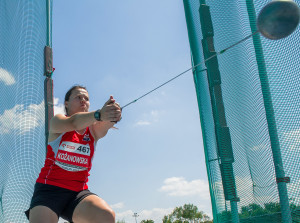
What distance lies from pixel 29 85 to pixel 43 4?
1.48 m

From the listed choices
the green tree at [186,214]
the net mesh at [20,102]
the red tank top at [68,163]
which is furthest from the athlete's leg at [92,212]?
the green tree at [186,214]

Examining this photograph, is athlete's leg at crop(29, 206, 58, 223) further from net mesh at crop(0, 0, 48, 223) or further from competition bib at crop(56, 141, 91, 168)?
net mesh at crop(0, 0, 48, 223)

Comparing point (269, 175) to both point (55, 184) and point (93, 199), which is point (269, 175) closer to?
point (93, 199)

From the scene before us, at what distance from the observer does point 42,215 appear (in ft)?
9.61

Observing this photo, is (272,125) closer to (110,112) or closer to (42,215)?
(110,112)

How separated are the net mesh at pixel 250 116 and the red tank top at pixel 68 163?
2.09 meters

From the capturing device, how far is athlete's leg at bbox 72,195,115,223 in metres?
3.07

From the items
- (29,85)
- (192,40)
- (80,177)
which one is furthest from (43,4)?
(80,177)

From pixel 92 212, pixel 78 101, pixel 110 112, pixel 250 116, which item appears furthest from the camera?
pixel 250 116

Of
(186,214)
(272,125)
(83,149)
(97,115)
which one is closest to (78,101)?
(83,149)

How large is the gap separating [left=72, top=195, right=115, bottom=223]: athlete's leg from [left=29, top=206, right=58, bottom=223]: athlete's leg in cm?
22

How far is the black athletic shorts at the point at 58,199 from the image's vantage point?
307cm

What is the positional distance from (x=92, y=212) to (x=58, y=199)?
1.12 ft

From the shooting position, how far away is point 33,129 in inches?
213
